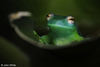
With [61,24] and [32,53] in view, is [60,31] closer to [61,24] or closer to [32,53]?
[61,24]

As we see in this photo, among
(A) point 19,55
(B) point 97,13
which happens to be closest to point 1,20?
(A) point 19,55

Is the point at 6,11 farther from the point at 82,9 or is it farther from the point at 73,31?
the point at 82,9

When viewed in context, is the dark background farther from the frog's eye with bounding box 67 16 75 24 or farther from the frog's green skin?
the frog's eye with bounding box 67 16 75 24

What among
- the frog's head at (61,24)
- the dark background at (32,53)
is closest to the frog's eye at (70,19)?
the frog's head at (61,24)

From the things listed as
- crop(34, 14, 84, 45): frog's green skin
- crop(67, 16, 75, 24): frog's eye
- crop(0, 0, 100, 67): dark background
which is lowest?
crop(0, 0, 100, 67): dark background

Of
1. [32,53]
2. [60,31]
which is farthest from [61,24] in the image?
[32,53]

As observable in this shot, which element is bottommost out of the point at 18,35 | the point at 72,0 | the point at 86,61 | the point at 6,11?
the point at 86,61

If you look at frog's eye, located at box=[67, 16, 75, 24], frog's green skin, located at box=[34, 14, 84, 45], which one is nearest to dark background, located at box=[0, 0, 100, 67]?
frog's green skin, located at box=[34, 14, 84, 45]
